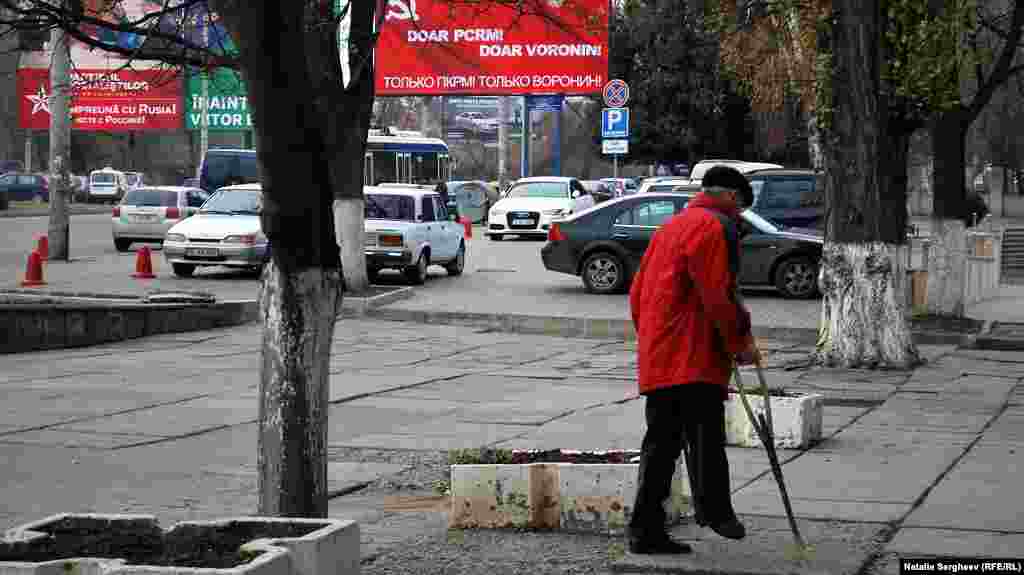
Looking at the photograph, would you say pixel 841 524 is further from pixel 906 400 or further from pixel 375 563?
pixel 906 400

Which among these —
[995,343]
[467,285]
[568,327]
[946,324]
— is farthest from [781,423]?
[467,285]

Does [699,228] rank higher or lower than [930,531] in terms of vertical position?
higher

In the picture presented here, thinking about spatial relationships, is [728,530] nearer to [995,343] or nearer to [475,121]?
[995,343]

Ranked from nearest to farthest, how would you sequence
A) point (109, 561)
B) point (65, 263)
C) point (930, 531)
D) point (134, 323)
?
point (109, 561) → point (930, 531) → point (134, 323) → point (65, 263)

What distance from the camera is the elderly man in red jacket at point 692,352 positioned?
713 cm

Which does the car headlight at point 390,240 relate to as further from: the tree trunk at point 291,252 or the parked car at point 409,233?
the tree trunk at point 291,252

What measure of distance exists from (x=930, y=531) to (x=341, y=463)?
157 inches

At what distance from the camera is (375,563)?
24.3 feet

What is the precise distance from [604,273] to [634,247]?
2.05 feet

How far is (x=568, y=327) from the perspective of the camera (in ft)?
67.2

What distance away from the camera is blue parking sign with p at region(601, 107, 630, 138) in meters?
38.4

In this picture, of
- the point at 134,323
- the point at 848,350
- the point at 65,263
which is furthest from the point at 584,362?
the point at 65,263

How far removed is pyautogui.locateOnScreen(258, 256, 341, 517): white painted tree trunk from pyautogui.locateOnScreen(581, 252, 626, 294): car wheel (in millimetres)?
17748

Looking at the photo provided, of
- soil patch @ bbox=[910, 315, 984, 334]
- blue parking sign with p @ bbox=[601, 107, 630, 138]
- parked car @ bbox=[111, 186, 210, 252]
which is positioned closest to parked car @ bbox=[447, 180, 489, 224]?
blue parking sign with p @ bbox=[601, 107, 630, 138]
